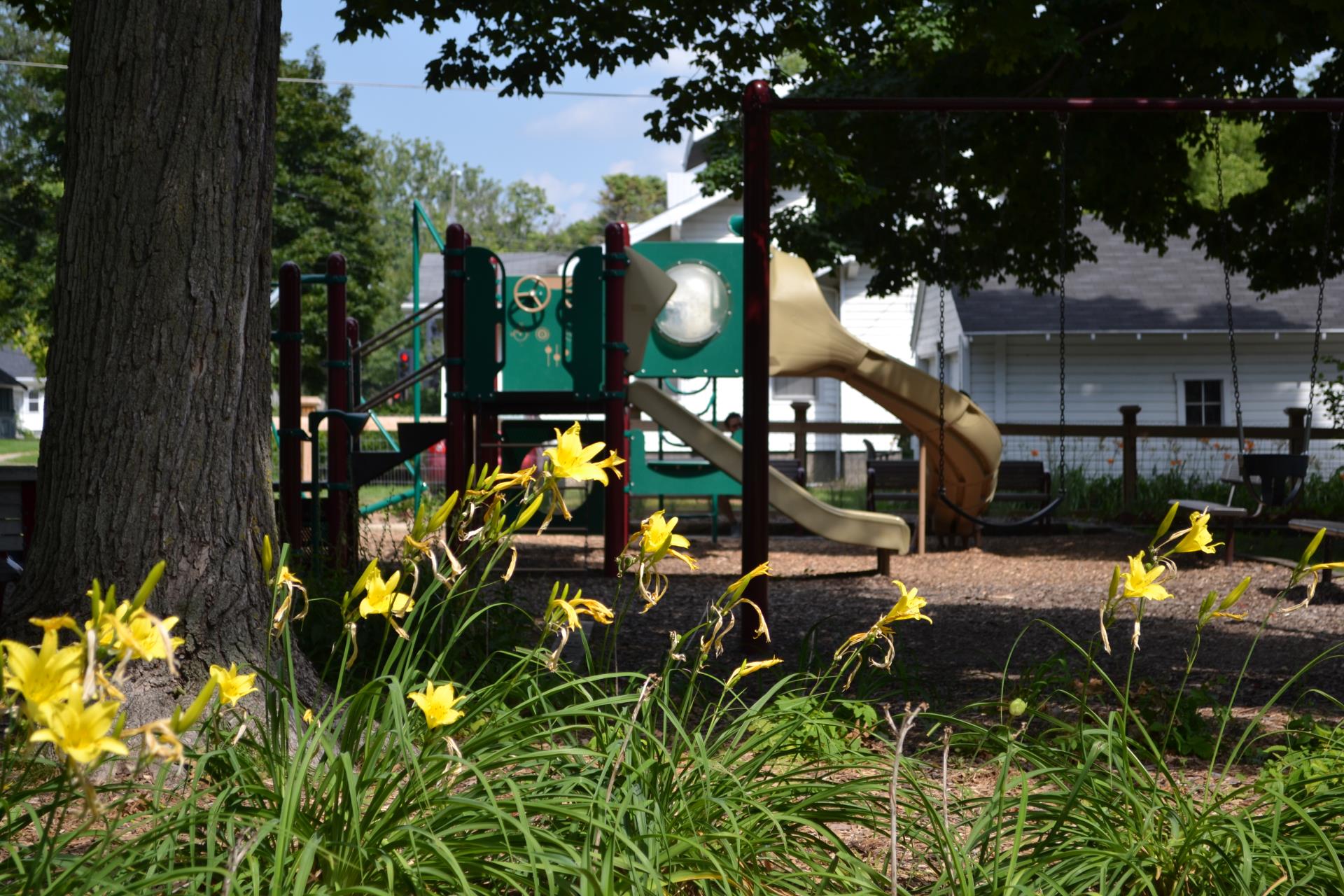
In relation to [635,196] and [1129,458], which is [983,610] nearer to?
[1129,458]

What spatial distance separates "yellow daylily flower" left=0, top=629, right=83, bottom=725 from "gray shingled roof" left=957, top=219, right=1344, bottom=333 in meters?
20.5

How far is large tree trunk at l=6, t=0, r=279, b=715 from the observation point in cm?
378

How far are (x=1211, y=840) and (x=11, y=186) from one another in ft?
111

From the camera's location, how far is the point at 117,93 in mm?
3842

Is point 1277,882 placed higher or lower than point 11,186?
lower

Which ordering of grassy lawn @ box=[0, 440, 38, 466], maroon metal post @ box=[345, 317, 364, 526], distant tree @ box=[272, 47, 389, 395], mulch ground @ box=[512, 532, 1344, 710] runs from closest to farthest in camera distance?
mulch ground @ box=[512, 532, 1344, 710], maroon metal post @ box=[345, 317, 364, 526], distant tree @ box=[272, 47, 389, 395], grassy lawn @ box=[0, 440, 38, 466]

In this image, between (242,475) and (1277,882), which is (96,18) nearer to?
(242,475)

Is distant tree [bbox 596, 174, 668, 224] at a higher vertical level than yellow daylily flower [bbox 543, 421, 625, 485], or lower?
higher

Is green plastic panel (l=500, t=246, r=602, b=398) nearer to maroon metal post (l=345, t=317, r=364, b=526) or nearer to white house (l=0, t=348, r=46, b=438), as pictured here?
maroon metal post (l=345, t=317, r=364, b=526)

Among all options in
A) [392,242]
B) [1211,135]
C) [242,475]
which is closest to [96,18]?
[242,475]

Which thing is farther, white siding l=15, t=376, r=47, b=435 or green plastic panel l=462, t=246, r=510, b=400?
white siding l=15, t=376, r=47, b=435

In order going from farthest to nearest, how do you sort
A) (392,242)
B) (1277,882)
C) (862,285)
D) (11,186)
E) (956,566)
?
1. (392,242)
2. (11,186)
3. (862,285)
4. (956,566)
5. (1277,882)

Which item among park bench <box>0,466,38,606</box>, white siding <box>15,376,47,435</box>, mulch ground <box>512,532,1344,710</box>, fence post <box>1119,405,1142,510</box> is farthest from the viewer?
white siding <box>15,376,47,435</box>

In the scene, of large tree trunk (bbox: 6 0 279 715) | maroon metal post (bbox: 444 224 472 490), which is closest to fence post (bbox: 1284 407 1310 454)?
maroon metal post (bbox: 444 224 472 490)
